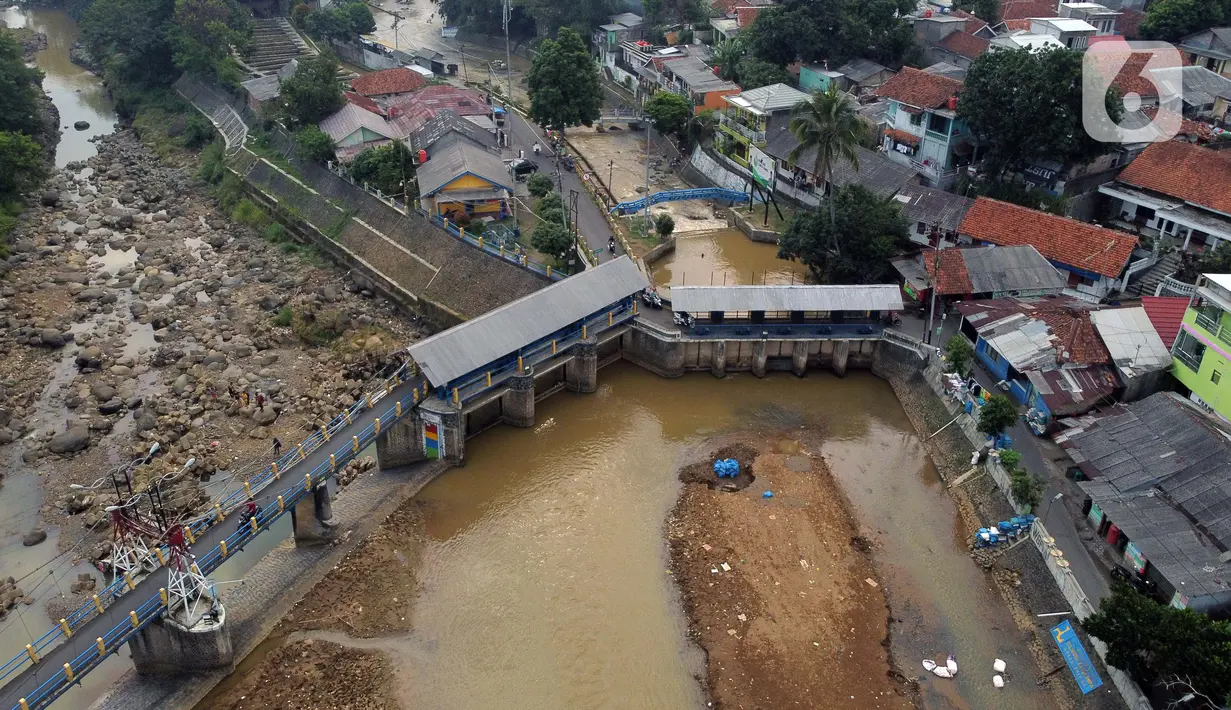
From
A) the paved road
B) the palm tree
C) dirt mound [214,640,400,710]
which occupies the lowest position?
dirt mound [214,640,400,710]

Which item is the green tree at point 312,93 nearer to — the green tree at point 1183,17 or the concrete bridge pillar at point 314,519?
the concrete bridge pillar at point 314,519

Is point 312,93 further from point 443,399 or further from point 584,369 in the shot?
point 443,399

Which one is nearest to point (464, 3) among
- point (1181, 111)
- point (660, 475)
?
point (1181, 111)

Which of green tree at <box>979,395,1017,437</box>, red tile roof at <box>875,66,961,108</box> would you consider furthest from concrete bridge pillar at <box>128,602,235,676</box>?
red tile roof at <box>875,66,961,108</box>

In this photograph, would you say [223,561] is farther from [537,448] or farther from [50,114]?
[50,114]

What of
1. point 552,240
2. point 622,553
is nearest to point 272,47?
point 552,240

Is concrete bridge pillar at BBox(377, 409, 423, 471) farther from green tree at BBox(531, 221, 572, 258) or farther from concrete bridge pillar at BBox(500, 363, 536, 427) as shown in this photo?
green tree at BBox(531, 221, 572, 258)

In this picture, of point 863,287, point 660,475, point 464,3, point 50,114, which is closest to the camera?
point 660,475
